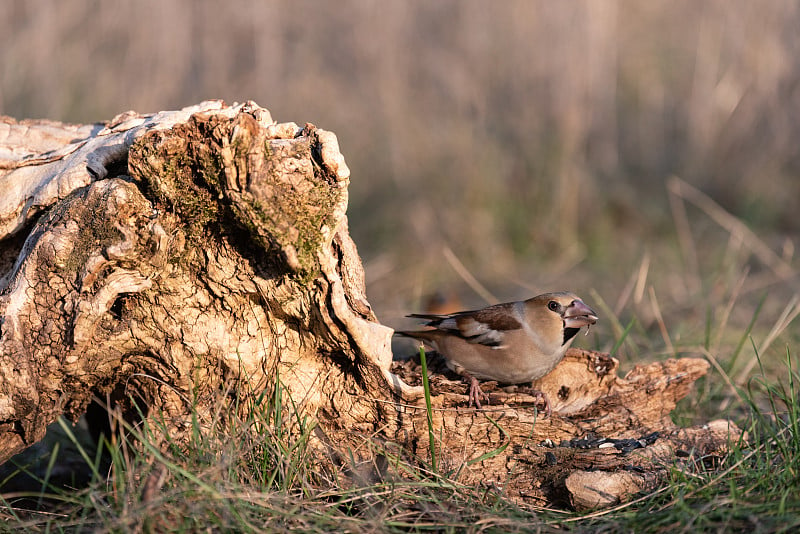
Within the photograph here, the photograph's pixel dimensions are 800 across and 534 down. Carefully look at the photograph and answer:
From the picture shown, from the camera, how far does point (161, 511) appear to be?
2.48 m

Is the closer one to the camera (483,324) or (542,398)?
(542,398)

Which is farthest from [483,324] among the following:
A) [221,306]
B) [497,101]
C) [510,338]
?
[497,101]

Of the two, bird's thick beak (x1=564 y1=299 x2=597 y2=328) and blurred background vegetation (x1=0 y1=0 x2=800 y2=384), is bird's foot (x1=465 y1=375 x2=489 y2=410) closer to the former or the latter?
bird's thick beak (x1=564 y1=299 x2=597 y2=328)

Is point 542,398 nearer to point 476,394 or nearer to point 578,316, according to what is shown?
point 476,394

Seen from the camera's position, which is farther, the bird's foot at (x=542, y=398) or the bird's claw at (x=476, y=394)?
the bird's foot at (x=542, y=398)

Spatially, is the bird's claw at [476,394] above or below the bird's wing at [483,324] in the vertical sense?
below

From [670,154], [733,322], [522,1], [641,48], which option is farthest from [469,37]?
[733,322]

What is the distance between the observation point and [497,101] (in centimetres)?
868

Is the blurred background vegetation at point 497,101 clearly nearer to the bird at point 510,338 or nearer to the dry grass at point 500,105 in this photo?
the dry grass at point 500,105

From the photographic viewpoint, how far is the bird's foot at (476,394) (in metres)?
3.43

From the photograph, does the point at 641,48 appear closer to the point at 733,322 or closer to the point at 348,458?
the point at 733,322

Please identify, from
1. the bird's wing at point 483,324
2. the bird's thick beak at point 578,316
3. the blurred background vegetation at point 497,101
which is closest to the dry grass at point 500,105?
the blurred background vegetation at point 497,101

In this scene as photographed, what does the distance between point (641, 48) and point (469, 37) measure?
203cm

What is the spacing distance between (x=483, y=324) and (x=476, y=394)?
0.49m
